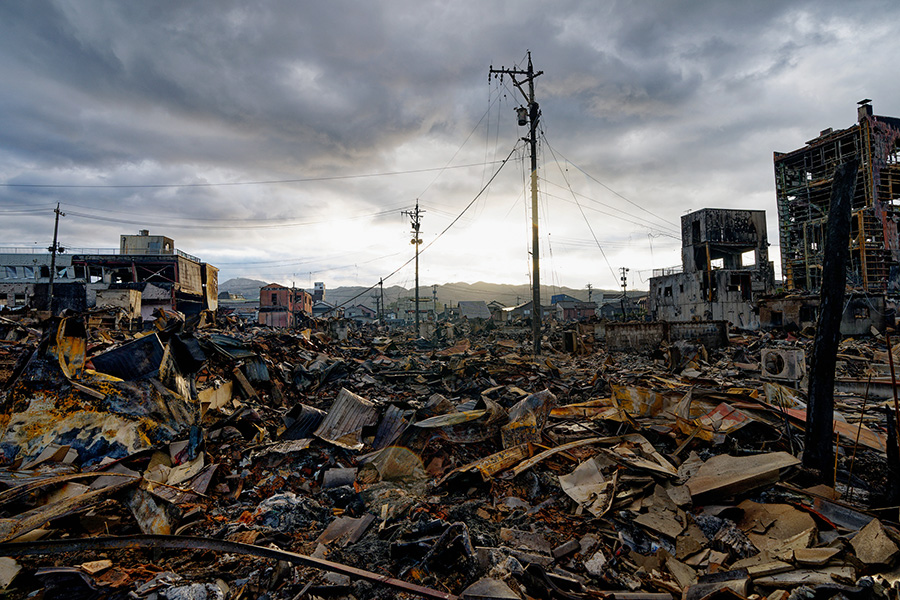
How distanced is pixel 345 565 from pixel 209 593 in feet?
3.45

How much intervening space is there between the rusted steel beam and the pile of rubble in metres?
0.02

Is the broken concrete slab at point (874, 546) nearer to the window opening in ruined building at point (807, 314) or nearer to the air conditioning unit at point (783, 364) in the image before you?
the air conditioning unit at point (783, 364)

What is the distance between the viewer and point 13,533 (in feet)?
11.0

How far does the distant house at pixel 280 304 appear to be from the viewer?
41.8 metres

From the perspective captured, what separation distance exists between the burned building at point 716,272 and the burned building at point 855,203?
4.95 metres

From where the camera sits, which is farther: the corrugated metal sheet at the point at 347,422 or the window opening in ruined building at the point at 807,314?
the window opening in ruined building at the point at 807,314

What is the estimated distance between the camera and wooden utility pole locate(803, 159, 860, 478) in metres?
3.94

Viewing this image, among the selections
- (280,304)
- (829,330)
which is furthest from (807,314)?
(280,304)

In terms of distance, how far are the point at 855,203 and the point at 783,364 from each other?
43.1 m

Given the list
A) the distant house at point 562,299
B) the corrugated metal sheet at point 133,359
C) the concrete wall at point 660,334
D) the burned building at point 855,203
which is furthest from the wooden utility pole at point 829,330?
the distant house at point 562,299

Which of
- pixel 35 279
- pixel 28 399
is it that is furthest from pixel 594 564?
pixel 35 279

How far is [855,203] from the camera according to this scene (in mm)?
35156

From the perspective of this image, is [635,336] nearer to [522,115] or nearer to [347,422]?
[522,115]

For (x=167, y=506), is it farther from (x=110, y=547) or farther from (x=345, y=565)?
(x=345, y=565)
